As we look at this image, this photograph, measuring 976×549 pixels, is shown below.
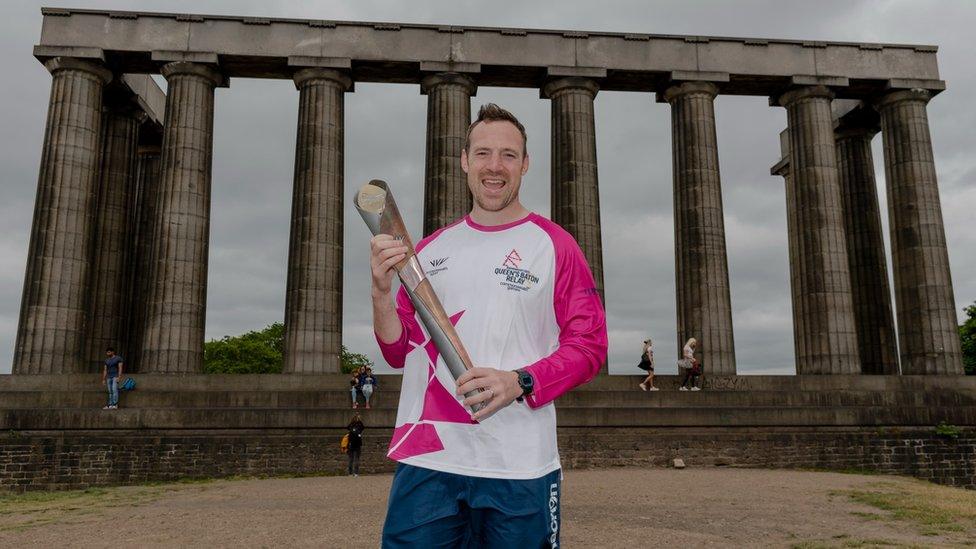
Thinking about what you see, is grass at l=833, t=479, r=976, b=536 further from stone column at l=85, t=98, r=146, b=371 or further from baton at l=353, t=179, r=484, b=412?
stone column at l=85, t=98, r=146, b=371

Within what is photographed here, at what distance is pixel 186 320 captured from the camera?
89.5 feet

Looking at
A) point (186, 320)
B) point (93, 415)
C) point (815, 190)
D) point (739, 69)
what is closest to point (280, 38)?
point (186, 320)

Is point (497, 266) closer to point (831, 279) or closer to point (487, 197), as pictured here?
point (487, 197)

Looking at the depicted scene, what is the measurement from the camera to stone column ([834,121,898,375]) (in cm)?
3544

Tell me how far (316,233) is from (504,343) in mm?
26440

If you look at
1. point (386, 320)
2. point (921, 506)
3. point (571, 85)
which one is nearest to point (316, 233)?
point (571, 85)

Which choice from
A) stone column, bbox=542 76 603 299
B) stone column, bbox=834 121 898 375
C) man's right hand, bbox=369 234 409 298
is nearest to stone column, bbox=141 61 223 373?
stone column, bbox=542 76 603 299

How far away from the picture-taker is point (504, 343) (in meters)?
2.86

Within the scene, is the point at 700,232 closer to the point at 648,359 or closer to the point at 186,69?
the point at 648,359

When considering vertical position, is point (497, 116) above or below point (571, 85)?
below

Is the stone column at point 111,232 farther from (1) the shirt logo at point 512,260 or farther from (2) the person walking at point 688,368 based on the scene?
(1) the shirt logo at point 512,260

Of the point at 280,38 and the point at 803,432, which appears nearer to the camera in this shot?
the point at 803,432

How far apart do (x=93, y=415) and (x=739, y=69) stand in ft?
94.3

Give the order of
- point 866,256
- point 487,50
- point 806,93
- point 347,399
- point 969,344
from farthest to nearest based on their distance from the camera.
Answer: point 969,344, point 866,256, point 806,93, point 487,50, point 347,399
